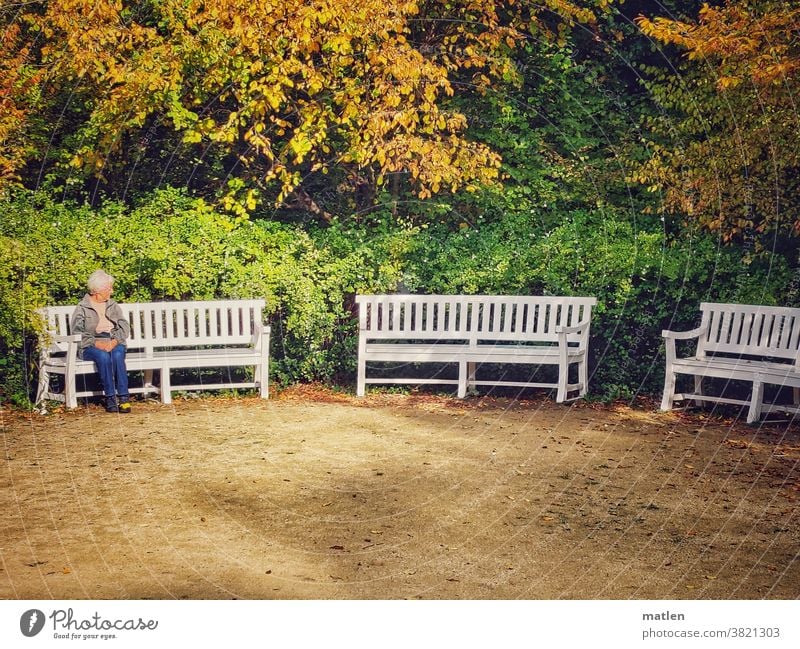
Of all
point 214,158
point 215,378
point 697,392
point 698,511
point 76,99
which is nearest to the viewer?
point 698,511

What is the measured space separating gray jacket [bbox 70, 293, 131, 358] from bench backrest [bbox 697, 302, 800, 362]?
229 inches

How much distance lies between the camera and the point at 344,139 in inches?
498

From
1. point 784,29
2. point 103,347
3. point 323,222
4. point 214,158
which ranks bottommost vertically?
point 103,347

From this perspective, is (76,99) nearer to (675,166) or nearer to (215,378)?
(215,378)

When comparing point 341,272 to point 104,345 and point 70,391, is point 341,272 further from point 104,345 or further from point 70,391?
point 70,391

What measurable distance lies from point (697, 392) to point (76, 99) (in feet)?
27.3

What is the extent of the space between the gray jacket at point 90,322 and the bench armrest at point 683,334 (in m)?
5.35

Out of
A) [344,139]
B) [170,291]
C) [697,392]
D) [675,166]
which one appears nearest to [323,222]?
[344,139]

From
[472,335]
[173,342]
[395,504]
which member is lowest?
[395,504]

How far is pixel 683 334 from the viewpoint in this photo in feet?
31.6

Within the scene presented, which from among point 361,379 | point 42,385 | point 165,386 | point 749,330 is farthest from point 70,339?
point 749,330
